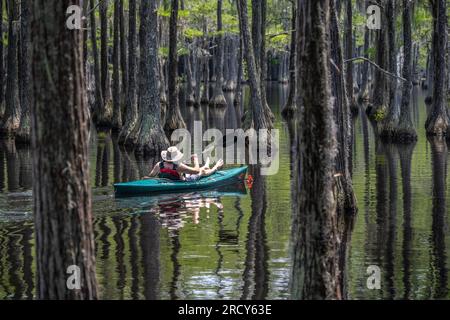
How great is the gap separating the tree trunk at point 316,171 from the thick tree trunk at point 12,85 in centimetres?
2545

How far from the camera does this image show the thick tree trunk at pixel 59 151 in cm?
703

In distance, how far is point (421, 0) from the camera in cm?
3228

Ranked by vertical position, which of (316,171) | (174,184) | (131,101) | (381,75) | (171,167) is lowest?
(174,184)

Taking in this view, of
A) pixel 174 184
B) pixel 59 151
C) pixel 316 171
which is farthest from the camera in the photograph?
pixel 174 184

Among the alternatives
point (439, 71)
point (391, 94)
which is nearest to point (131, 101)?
point (391, 94)

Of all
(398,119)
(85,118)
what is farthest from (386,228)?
(398,119)

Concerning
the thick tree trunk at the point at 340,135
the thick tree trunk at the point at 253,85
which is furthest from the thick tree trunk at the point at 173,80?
the thick tree trunk at the point at 340,135

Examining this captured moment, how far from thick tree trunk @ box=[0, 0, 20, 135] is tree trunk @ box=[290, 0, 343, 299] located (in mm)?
25449

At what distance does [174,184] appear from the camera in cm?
1972

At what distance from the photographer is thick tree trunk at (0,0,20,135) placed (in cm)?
3206

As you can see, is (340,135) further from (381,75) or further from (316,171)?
(381,75)

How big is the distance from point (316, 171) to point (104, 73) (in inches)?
1196
